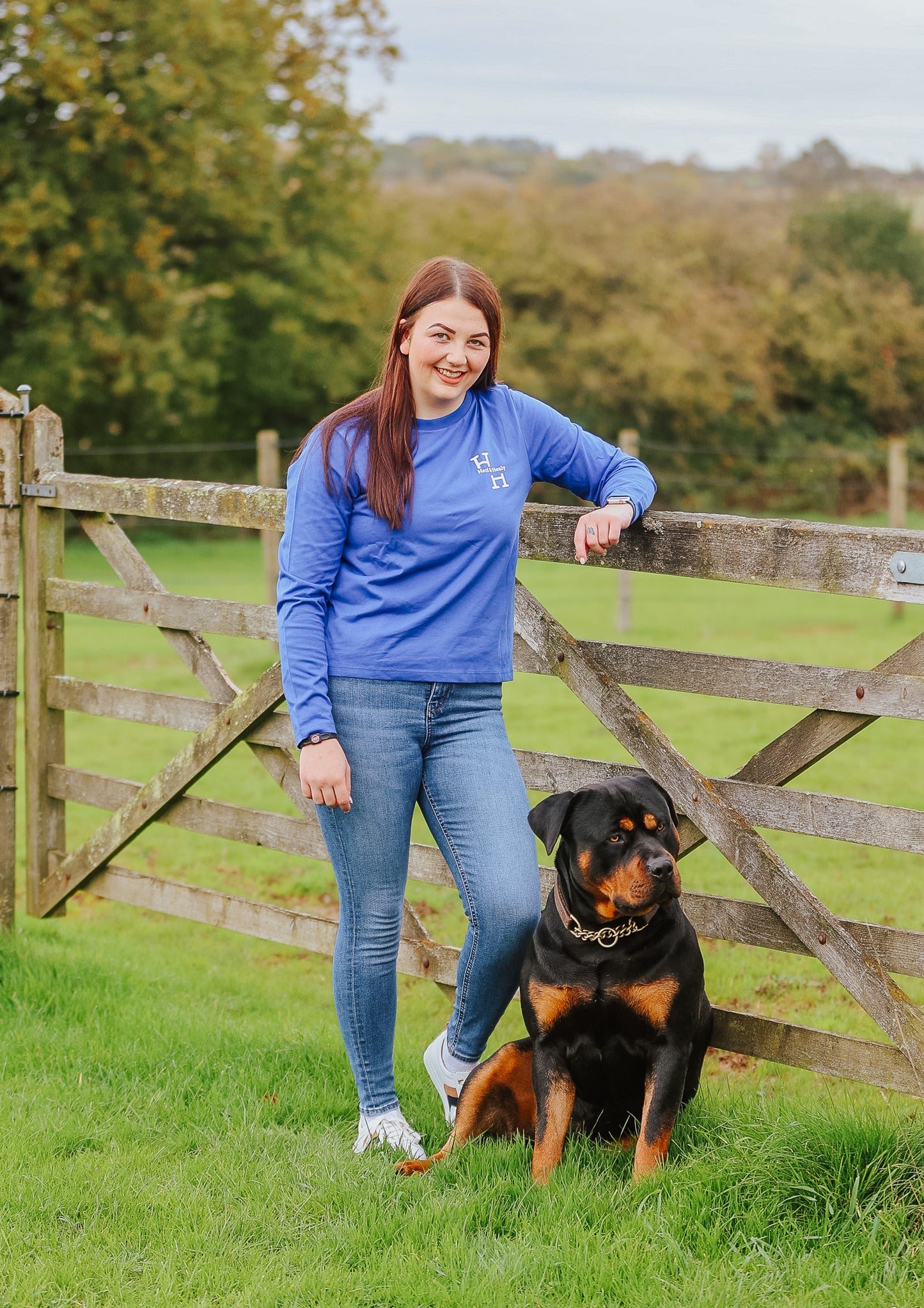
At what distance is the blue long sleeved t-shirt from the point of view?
3.07 meters

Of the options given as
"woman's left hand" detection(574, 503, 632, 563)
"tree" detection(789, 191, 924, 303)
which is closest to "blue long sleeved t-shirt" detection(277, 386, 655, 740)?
"woman's left hand" detection(574, 503, 632, 563)

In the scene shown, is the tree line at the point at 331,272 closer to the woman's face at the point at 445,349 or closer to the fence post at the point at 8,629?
the fence post at the point at 8,629

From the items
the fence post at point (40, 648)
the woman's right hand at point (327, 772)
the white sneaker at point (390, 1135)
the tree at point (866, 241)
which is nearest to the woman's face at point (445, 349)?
the woman's right hand at point (327, 772)

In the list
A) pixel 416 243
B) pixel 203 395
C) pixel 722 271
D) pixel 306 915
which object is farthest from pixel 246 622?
pixel 722 271

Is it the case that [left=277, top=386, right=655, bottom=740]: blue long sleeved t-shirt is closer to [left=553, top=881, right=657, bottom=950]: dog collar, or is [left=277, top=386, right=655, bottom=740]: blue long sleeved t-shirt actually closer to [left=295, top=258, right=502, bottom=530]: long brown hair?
[left=295, top=258, right=502, bottom=530]: long brown hair

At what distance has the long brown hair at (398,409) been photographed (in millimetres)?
3037

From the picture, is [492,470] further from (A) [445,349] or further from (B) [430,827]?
(B) [430,827]

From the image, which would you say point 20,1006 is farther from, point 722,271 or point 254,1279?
point 722,271

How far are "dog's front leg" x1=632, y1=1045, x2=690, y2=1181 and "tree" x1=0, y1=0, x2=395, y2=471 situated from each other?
64.7 feet

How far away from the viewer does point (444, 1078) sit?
11.3 ft

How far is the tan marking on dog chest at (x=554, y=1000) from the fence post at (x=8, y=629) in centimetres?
251

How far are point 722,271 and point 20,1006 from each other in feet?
116

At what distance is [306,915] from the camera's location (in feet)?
14.3

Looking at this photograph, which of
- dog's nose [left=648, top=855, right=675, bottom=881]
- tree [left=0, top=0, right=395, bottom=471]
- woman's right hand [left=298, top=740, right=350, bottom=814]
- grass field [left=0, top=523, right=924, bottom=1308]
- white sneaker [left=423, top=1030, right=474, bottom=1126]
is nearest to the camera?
grass field [left=0, top=523, right=924, bottom=1308]
